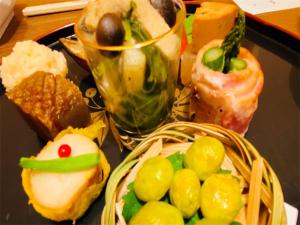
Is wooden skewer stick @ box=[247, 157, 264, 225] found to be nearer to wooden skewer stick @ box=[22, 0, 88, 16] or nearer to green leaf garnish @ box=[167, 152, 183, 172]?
green leaf garnish @ box=[167, 152, 183, 172]

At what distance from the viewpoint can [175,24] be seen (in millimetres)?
638

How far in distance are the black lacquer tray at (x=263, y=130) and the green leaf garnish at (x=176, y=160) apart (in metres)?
0.18

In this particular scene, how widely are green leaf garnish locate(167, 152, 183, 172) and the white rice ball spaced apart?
416 mm

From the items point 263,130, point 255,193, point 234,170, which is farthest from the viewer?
point 263,130

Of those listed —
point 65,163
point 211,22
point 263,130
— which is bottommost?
point 263,130

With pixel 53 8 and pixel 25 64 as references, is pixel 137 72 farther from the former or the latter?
pixel 53 8

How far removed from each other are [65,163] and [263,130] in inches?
18.8

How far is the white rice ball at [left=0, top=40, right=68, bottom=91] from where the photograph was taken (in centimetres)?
82

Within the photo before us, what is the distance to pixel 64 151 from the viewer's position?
26.0 inches

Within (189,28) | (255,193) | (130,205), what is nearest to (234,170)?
(255,193)

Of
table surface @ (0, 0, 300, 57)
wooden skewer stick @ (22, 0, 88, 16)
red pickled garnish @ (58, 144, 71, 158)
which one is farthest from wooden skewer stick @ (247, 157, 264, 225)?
wooden skewer stick @ (22, 0, 88, 16)

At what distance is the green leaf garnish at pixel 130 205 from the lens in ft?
1.89

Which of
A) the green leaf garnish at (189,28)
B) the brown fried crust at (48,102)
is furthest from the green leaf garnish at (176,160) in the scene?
the green leaf garnish at (189,28)

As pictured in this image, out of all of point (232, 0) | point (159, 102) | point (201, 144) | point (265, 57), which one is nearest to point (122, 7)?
point (159, 102)
